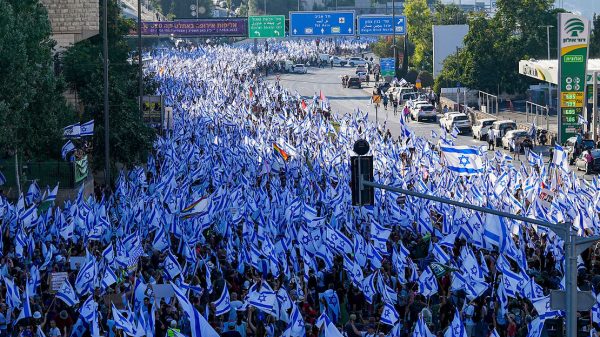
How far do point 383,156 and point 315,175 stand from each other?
330 centimetres

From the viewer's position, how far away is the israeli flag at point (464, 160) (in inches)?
1330

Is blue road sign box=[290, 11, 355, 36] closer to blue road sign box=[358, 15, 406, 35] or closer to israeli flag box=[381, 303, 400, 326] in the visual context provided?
blue road sign box=[358, 15, 406, 35]

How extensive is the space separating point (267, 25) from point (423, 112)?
27.5 metres

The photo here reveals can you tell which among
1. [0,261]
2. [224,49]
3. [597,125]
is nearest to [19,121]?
[0,261]

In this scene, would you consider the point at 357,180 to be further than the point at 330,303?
No

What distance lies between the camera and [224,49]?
392 ft

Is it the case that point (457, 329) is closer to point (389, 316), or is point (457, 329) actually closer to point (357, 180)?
point (389, 316)

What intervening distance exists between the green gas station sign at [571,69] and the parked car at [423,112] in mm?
18840

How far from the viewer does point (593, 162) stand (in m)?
45.8

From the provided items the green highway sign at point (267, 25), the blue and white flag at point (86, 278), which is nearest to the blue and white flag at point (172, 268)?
the blue and white flag at point (86, 278)

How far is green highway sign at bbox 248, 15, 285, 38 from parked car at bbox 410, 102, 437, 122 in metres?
25.7

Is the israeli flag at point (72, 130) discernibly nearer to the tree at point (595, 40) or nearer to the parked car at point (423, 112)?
the parked car at point (423, 112)

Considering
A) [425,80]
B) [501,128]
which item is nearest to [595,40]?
[425,80]

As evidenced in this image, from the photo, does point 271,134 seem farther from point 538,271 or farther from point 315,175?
point 538,271
